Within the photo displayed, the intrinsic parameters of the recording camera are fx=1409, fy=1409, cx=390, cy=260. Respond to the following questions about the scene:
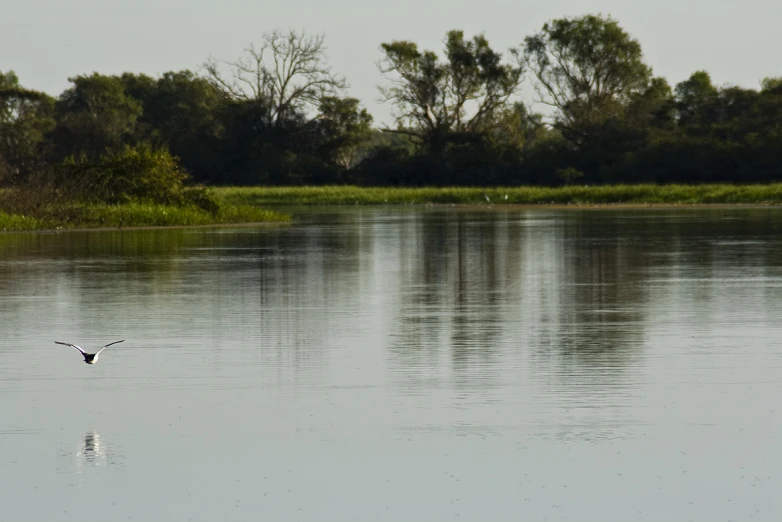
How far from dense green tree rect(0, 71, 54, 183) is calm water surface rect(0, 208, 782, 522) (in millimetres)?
87874

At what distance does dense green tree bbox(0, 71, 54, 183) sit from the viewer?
110m

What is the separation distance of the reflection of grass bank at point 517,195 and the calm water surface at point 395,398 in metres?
59.0

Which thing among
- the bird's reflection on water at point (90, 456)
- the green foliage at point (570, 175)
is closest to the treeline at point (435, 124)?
the green foliage at point (570, 175)

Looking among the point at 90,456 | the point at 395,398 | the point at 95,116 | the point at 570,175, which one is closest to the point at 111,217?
the point at 395,398

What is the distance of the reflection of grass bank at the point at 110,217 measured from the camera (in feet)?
161

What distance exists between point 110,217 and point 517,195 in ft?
154

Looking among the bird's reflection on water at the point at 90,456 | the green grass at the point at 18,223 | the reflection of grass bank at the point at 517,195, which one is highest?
the reflection of grass bank at the point at 517,195

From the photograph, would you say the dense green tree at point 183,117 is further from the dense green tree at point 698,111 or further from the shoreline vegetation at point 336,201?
the dense green tree at point 698,111

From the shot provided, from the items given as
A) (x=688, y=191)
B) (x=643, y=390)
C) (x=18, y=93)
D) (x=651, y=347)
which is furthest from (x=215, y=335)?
(x=18, y=93)

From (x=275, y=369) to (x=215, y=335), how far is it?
9.71ft

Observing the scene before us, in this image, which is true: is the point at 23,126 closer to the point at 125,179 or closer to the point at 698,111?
the point at 698,111

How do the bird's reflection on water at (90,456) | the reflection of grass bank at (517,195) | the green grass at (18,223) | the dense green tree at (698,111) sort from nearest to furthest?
the bird's reflection on water at (90,456) → the green grass at (18,223) → the reflection of grass bank at (517,195) → the dense green tree at (698,111)

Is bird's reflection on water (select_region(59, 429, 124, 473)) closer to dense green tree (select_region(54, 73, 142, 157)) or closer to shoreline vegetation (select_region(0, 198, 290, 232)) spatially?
shoreline vegetation (select_region(0, 198, 290, 232))

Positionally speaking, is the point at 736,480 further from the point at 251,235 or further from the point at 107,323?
the point at 251,235
